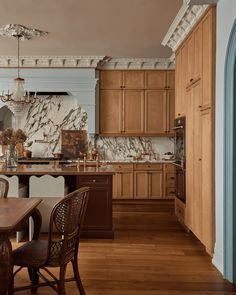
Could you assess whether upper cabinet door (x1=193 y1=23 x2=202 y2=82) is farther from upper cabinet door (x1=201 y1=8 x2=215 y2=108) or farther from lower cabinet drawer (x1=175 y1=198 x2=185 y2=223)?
lower cabinet drawer (x1=175 y1=198 x2=185 y2=223)

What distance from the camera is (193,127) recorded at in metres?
4.76

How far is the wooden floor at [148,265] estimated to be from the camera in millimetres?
3252

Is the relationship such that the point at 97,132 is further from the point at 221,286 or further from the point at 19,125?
the point at 221,286

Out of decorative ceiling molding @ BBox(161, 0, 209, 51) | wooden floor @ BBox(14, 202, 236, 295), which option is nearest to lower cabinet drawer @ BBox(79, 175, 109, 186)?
wooden floor @ BBox(14, 202, 236, 295)

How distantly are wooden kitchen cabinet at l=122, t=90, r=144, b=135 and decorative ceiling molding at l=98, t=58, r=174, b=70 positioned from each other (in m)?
0.50

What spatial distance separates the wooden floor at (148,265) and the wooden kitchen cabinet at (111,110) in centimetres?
245

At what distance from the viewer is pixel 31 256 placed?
2.66m

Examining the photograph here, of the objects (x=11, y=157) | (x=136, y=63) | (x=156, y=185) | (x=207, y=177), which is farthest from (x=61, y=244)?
(x=136, y=63)

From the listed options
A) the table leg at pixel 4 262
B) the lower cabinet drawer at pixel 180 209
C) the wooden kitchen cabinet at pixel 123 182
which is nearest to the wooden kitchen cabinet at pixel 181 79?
the lower cabinet drawer at pixel 180 209

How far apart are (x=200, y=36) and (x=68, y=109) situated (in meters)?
4.11

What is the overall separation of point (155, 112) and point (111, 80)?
1099mm

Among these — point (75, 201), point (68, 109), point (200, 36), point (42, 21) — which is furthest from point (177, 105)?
point (75, 201)

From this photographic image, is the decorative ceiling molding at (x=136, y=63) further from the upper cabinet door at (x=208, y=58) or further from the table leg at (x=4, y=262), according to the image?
the table leg at (x=4, y=262)

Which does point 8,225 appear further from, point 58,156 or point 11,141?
point 58,156
